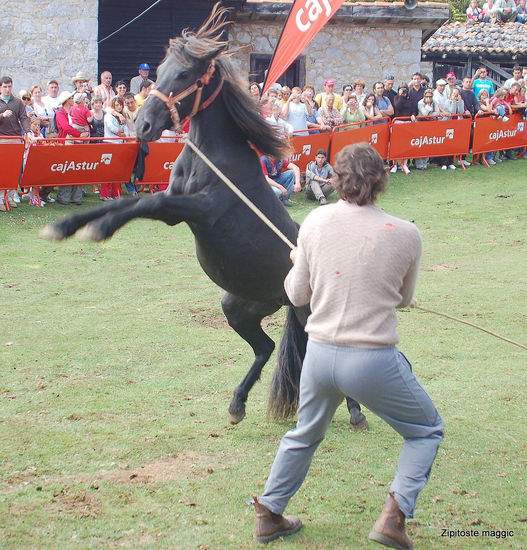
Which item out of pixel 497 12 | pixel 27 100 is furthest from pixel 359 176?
pixel 497 12

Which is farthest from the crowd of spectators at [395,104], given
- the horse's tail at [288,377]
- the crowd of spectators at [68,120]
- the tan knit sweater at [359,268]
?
the tan knit sweater at [359,268]

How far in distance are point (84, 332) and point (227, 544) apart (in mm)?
4053

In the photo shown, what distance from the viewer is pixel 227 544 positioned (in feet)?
12.8

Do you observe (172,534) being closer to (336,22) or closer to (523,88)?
(523,88)

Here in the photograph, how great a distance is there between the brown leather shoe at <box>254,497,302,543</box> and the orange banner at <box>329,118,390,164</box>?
12.5 metres

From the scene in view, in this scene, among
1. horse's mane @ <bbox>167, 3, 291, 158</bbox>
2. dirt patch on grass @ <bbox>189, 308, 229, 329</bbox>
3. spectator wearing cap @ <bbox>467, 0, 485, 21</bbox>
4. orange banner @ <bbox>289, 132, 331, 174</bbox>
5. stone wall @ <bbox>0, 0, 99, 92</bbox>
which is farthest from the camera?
spectator wearing cap @ <bbox>467, 0, 485, 21</bbox>

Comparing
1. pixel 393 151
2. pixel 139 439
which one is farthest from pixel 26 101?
pixel 139 439

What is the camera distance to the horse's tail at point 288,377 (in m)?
5.50

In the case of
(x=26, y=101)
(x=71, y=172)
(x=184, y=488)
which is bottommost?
(x=184, y=488)

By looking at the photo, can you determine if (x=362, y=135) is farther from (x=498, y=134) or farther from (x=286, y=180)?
(x=498, y=134)

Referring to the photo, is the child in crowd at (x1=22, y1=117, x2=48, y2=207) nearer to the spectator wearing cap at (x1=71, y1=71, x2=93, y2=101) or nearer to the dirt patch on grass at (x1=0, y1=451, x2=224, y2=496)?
the spectator wearing cap at (x1=71, y1=71, x2=93, y2=101)

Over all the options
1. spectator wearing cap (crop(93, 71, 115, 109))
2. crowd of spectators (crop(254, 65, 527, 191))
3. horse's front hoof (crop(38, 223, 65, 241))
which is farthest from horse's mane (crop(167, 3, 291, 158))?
spectator wearing cap (crop(93, 71, 115, 109))

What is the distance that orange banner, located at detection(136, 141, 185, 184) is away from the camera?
13.9 metres

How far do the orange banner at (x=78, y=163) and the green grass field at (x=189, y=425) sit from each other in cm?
321
